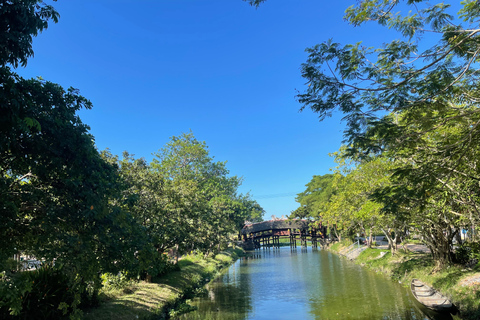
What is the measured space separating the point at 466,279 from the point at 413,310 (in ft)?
8.54

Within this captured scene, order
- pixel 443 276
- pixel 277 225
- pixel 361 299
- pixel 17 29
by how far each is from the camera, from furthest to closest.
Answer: pixel 277 225, pixel 361 299, pixel 443 276, pixel 17 29

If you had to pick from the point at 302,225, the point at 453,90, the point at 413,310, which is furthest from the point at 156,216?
the point at 302,225

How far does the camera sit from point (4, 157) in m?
7.79

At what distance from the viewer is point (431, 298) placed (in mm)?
13633

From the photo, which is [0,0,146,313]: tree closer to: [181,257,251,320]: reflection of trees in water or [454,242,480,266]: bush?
[181,257,251,320]: reflection of trees in water

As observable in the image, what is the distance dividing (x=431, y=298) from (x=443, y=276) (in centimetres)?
286

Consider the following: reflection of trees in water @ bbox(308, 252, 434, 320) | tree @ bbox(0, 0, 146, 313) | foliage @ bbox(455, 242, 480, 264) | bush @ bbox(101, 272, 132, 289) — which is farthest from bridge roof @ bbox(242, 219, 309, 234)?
tree @ bbox(0, 0, 146, 313)

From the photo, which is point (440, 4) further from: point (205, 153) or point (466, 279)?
point (205, 153)

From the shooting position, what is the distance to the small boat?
12749mm

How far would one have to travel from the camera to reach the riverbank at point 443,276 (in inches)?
462

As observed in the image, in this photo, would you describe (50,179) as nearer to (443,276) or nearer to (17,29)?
(17,29)

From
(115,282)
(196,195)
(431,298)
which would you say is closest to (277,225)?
(196,195)

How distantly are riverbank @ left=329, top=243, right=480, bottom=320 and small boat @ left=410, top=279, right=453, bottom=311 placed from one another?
0.99 ft

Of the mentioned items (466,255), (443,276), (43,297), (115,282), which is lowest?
(443,276)
